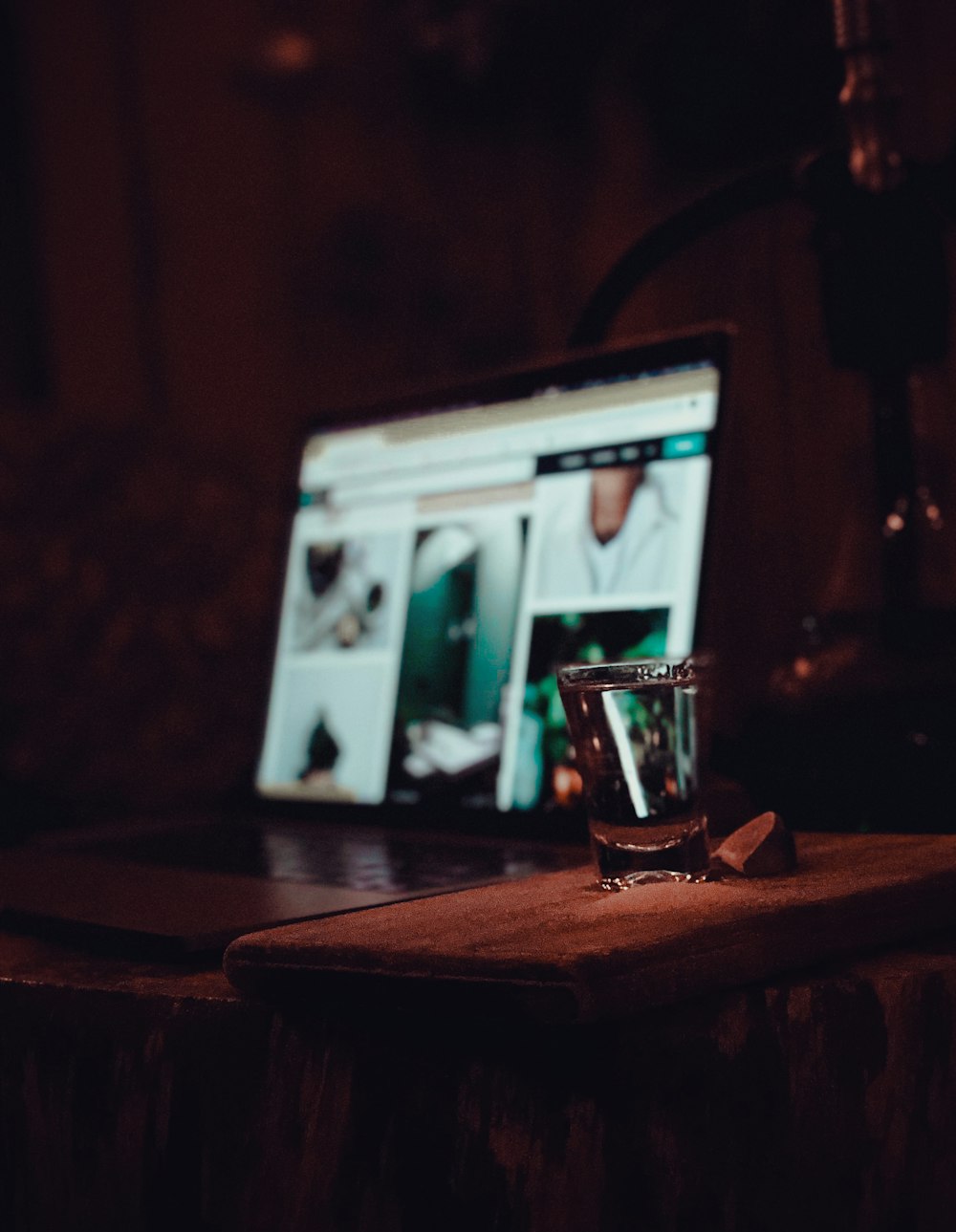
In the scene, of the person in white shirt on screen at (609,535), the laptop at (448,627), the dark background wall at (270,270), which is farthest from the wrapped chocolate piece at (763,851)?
the dark background wall at (270,270)

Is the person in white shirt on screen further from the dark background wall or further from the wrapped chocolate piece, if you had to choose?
the dark background wall

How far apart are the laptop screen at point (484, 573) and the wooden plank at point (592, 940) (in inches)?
Answer: 11.0

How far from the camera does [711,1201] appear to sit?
1.33 ft

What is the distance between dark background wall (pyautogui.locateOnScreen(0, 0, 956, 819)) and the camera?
1.25m

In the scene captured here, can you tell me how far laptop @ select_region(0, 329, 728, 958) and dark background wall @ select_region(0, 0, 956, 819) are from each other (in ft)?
1.19

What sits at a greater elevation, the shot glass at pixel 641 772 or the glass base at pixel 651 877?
the shot glass at pixel 641 772

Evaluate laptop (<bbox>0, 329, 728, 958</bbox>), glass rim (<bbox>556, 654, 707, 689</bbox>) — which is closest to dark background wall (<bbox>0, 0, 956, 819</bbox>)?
laptop (<bbox>0, 329, 728, 958</bbox>)

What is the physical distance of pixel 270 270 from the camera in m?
2.35

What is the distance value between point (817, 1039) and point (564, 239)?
2.20 metres

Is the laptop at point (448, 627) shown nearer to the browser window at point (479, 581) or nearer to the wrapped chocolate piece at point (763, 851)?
the browser window at point (479, 581)

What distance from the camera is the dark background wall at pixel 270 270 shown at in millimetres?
1246

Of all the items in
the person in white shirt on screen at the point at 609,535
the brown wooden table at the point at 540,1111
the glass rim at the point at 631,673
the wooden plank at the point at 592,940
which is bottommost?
the brown wooden table at the point at 540,1111

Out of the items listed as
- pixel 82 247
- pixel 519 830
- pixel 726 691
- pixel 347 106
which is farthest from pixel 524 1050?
pixel 347 106

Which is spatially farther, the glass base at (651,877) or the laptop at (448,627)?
the laptop at (448,627)
